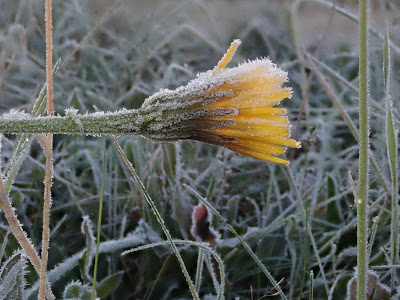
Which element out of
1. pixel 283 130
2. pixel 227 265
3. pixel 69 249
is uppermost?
pixel 283 130

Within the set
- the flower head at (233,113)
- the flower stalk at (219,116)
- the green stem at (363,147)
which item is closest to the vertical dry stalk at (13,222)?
the flower stalk at (219,116)

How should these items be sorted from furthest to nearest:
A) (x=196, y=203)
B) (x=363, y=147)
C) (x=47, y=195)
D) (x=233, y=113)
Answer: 1. (x=196, y=203)
2. (x=47, y=195)
3. (x=233, y=113)
4. (x=363, y=147)

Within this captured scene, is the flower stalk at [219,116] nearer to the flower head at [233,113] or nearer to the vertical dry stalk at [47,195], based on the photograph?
the flower head at [233,113]

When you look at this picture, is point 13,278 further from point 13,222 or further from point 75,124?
point 75,124

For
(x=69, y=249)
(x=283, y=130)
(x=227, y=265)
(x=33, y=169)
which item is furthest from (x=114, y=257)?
(x=283, y=130)

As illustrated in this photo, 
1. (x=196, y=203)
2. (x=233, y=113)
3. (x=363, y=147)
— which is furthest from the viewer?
(x=196, y=203)

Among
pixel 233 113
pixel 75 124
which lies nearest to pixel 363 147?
pixel 233 113

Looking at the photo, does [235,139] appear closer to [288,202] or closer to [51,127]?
[51,127]
